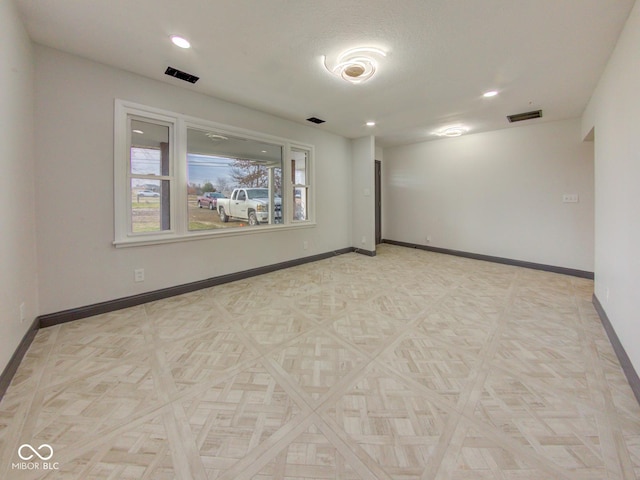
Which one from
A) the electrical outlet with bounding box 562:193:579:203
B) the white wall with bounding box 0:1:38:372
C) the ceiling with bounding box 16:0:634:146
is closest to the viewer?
the white wall with bounding box 0:1:38:372

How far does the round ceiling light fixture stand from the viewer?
254cm

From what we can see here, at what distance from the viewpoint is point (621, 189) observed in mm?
2170

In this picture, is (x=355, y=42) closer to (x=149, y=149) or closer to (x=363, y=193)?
(x=149, y=149)

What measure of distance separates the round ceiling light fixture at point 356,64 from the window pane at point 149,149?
225 centimetres

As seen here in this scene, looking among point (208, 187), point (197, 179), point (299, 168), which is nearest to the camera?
point (197, 179)

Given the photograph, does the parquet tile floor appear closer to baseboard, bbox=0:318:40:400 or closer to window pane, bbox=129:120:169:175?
baseboard, bbox=0:318:40:400

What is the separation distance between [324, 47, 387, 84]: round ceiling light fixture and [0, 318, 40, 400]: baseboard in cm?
359

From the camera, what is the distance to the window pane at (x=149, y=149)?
3.12 meters

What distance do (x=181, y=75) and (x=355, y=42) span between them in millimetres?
2051

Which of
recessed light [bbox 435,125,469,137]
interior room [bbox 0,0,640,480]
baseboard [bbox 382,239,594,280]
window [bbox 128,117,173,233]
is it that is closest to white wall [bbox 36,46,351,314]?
interior room [bbox 0,0,640,480]

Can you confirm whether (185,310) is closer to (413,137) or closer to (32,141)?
(32,141)

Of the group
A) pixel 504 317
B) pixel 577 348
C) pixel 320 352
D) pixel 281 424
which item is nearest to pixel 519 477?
pixel 281 424

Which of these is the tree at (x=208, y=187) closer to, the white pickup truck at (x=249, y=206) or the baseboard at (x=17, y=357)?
the white pickup truck at (x=249, y=206)

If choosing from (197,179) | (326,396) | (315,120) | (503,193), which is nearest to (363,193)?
(315,120)
